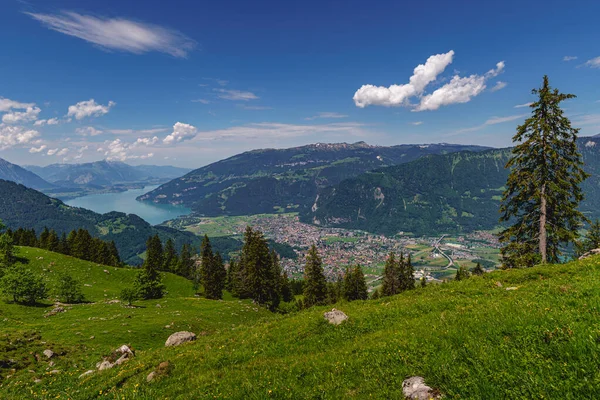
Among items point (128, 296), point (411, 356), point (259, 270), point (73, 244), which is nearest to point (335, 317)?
point (411, 356)

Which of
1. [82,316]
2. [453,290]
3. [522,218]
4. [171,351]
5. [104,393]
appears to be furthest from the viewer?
[82,316]

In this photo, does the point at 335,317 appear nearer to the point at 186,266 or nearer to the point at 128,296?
the point at 128,296

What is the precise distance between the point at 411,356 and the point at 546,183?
29.0 metres

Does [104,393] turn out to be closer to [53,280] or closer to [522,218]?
[522,218]

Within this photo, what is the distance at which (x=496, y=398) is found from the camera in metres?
5.98

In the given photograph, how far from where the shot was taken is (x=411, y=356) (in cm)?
920

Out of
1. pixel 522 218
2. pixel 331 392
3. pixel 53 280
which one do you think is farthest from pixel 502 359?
pixel 53 280

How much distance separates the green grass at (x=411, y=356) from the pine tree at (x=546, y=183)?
1138cm

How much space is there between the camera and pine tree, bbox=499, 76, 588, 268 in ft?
88.3

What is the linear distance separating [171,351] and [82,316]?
28.4 meters

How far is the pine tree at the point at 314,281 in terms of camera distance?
200 feet

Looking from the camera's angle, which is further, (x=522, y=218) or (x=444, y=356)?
(x=522, y=218)

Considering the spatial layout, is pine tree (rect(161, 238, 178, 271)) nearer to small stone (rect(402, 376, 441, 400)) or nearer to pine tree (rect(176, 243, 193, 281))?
pine tree (rect(176, 243, 193, 281))

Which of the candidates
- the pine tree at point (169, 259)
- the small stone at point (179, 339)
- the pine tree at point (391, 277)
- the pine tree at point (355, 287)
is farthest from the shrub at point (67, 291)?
the pine tree at point (391, 277)
